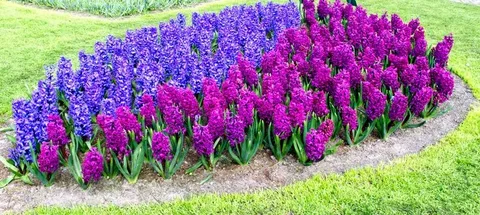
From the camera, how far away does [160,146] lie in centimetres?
386

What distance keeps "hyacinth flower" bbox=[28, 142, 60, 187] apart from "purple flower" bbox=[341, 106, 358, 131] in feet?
7.79

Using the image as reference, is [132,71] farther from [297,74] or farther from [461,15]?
[461,15]

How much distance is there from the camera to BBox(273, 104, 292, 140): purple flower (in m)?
4.22

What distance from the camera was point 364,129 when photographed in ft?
16.1

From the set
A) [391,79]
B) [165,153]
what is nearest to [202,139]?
[165,153]

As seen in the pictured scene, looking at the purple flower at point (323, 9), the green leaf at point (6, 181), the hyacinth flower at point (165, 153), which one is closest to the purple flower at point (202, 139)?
the hyacinth flower at point (165, 153)

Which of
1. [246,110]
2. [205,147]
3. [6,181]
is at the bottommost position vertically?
[6,181]

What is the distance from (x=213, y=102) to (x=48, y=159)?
1.40 m

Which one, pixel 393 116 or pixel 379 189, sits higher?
pixel 393 116

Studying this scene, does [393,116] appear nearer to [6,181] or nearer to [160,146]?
[160,146]

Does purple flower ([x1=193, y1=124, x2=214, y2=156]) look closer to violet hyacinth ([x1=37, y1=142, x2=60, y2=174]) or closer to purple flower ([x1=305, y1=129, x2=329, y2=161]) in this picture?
purple flower ([x1=305, y1=129, x2=329, y2=161])

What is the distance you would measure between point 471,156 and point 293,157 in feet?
5.31

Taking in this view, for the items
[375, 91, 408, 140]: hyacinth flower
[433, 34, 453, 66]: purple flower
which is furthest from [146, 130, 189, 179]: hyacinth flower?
[433, 34, 453, 66]: purple flower

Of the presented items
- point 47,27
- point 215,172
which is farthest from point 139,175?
point 47,27
